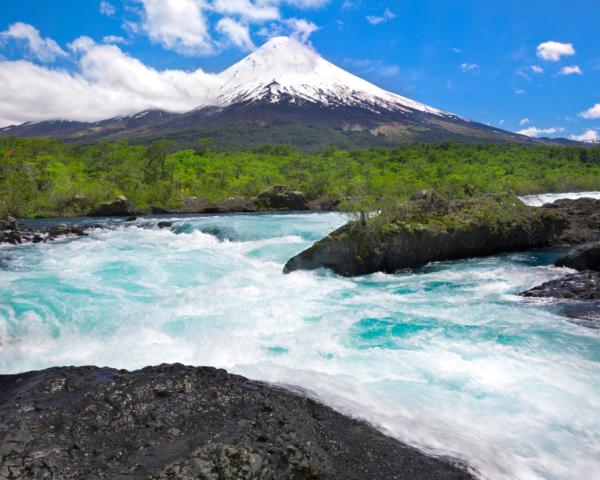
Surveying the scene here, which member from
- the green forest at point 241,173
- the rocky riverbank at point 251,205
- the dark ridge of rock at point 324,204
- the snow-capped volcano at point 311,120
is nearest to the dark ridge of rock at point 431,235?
the green forest at point 241,173

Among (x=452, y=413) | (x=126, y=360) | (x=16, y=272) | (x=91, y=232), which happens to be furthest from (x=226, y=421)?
(x=91, y=232)

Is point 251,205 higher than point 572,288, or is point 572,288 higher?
point 251,205

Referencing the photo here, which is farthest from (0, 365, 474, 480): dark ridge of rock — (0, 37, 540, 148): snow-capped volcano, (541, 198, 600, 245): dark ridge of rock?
(0, 37, 540, 148): snow-capped volcano

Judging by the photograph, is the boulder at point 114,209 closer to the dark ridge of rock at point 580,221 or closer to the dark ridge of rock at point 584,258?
the dark ridge of rock at point 580,221

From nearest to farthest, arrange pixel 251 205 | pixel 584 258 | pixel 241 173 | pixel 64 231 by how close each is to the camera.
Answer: pixel 584 258, pixel 64 231, pixel 251 205, pixel 241 173

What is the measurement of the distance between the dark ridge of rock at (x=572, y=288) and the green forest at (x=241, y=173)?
21.7m

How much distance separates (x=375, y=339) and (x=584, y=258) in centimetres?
755

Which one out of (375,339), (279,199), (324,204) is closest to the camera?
(375,339)

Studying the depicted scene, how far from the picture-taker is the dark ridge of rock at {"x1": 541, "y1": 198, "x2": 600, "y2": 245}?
1587 cm

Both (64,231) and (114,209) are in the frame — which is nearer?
(64,231)

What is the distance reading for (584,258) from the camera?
35.3 feet

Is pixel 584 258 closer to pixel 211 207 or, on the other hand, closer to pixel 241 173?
pixel 211 207

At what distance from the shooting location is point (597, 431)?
3881mm

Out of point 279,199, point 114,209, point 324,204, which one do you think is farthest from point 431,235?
point 324,204
